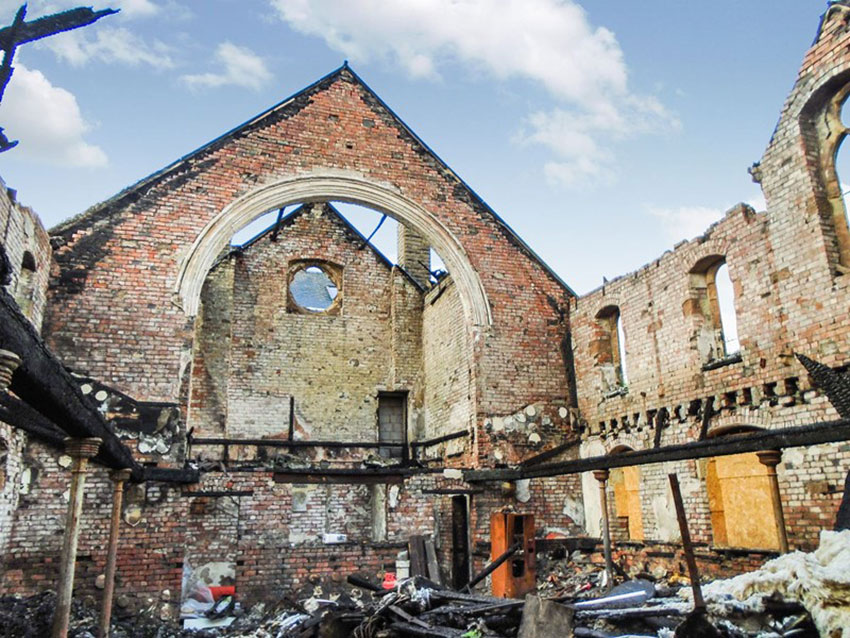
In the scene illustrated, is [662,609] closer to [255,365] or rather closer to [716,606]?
[716,606]

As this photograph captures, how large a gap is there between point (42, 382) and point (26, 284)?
282 inches

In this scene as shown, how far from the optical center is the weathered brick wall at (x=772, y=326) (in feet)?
29.6

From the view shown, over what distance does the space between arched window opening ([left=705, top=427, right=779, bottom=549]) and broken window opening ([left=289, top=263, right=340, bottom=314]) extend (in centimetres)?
1093

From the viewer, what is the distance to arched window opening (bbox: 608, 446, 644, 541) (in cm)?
1244

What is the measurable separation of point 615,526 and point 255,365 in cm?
937

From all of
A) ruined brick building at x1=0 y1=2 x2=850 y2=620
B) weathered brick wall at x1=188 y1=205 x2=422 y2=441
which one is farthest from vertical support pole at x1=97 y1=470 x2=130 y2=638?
weathered brick wall at x1=188 y1=205 x2=422 y2=441

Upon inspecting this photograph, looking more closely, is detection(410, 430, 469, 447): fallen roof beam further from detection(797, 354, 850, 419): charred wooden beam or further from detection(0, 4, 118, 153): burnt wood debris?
detection(0, 4, 118, 153): burnt wood debris

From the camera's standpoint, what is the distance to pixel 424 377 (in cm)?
1805

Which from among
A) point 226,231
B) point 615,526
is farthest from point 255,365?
point 615,526

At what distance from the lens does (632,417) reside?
12.4 meters

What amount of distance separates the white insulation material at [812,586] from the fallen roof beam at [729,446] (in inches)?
Answer: 37.6

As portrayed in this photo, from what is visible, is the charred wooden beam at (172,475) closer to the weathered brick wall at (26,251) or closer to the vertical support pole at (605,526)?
the weathered brick wall at (26,251)

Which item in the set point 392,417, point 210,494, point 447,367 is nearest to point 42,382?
point 210,494

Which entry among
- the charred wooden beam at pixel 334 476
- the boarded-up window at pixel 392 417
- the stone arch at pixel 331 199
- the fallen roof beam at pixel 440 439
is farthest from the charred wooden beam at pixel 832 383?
the boarded-up window at pixel 392 417
